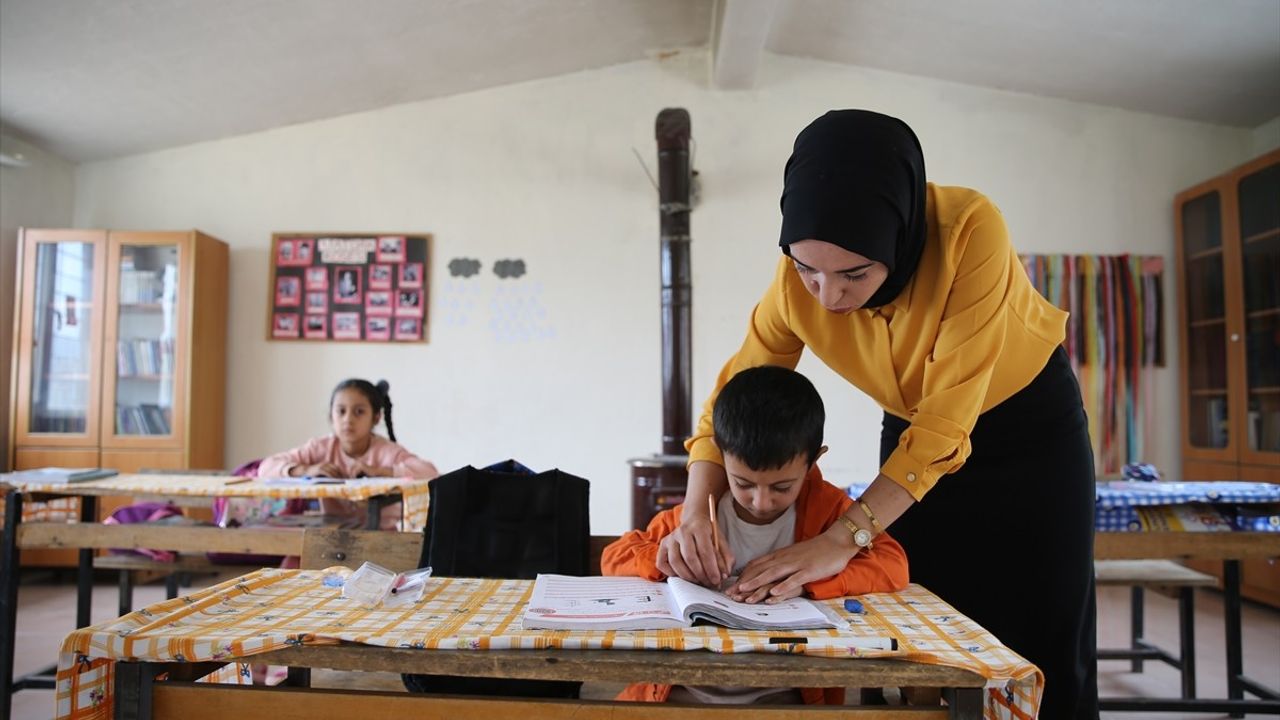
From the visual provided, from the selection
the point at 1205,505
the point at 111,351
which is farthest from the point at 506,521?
the point at 111,351

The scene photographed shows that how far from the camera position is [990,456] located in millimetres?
1297

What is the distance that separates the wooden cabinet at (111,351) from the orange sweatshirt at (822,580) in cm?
387

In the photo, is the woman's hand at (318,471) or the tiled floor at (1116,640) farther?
the woman's hand at (318,471)

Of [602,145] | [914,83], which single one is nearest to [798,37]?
[914,83]

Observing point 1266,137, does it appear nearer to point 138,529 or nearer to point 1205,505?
point 1205,505

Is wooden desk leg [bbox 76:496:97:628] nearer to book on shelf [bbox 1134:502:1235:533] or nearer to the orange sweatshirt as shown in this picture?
the orange sweatshirt

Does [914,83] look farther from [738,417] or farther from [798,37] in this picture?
[738,417]

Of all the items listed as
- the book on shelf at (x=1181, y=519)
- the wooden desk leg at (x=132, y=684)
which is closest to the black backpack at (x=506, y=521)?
the wooden desk leg at (x=132, y=684)

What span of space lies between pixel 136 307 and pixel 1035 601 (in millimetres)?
4740

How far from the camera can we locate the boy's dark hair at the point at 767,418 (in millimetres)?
1313

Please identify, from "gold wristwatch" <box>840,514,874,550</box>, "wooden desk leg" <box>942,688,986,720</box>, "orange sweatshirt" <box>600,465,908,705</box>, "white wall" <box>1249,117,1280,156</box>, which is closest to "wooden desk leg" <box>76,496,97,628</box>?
"orange sweatshirt" <box>600,465,908,705</box>

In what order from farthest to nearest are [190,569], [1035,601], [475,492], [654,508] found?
[654,508] < [190,569] < [475,492] < [1035,601]

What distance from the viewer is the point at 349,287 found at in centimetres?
477

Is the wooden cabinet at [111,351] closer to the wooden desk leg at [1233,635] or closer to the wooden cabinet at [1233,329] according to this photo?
the wooden desk leg at [1233,635]
